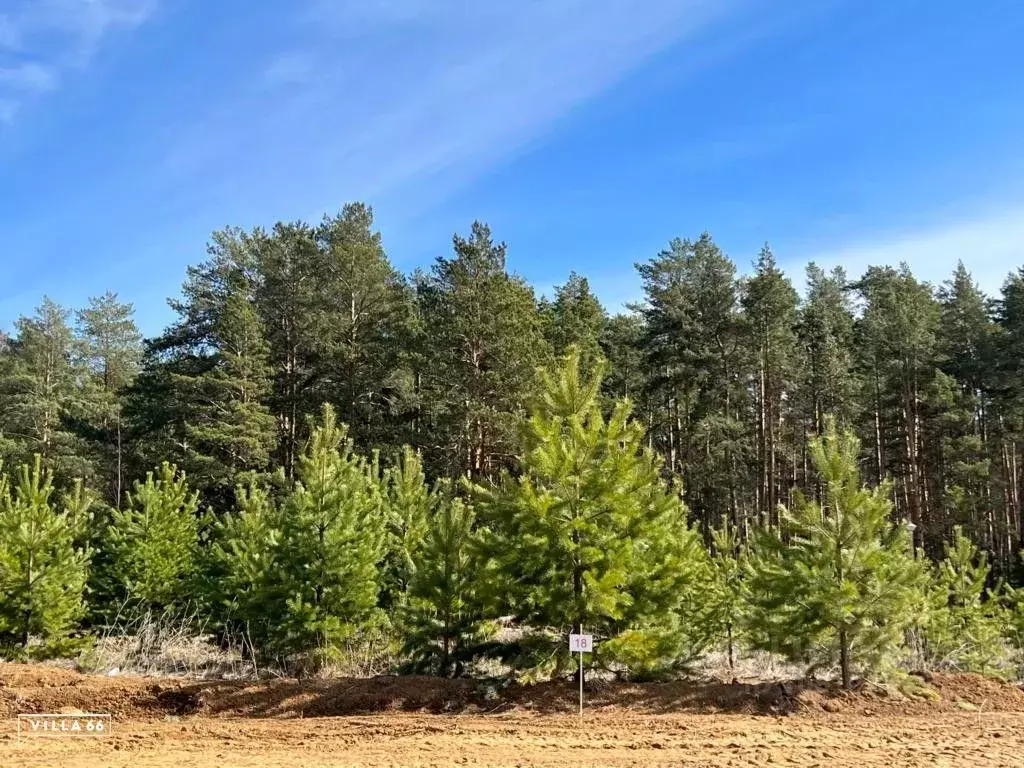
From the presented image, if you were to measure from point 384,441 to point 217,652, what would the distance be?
15205mm

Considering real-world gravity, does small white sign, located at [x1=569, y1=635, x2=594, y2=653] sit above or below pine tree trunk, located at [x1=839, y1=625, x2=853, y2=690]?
above

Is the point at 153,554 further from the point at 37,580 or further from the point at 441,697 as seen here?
the point at 441,697

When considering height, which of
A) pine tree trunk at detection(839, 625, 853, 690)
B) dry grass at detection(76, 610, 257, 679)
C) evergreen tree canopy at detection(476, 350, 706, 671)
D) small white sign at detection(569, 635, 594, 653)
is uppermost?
evergreen tree canopy at detection(476, 350, 706, 671)

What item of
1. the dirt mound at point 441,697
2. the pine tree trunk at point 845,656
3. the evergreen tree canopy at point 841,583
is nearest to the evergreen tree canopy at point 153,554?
the dirt mound at point 441,697

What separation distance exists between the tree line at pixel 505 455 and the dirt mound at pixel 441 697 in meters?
0.59

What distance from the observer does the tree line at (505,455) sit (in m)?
12.1

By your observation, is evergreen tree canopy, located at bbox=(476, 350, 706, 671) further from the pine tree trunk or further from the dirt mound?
the pine tree trunk

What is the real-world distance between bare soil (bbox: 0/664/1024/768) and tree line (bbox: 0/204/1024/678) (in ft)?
2.66

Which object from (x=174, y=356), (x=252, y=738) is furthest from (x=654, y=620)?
(x=174, y=356)

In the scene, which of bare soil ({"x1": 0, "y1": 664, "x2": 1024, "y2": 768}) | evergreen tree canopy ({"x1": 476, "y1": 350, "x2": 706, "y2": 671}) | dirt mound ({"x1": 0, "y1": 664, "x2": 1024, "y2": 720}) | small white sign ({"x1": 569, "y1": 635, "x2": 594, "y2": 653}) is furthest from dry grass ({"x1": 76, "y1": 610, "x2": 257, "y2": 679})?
small white sign ({"x1": 569, "y1": 635, "x2": 594, "y2": 653})

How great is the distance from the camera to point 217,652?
17062 mm

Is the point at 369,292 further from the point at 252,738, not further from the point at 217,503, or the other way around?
the point at 252,738

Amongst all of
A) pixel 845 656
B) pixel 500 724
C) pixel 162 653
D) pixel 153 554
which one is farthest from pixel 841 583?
pixel 153 554

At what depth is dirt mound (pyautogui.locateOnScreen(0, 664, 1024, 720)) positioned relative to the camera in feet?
37.0
